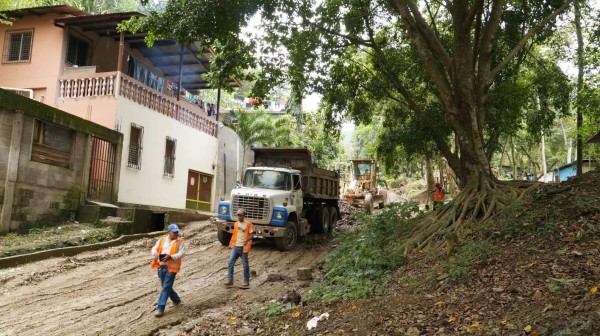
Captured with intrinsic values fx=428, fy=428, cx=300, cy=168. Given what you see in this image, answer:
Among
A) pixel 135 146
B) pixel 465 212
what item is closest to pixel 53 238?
pixel 135 146

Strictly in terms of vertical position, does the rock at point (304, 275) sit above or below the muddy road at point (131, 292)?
above

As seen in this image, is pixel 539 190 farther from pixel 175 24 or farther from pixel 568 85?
pixel 175 24

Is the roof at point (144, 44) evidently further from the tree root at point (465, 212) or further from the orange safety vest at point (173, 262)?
the tree root at point (465, 212)

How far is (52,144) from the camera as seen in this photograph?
13.1m

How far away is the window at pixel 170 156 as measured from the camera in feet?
62.8

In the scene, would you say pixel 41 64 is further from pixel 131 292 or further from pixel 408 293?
pixel 408 293

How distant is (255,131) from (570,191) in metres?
18.8

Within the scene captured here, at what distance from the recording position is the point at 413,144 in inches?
643

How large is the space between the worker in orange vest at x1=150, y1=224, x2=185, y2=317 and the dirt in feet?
0.82

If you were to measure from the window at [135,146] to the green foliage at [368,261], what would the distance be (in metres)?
9.43

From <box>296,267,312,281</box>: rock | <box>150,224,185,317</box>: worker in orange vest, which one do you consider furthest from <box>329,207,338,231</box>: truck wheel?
<box>150,224,185,317</box>: worker in orange vest

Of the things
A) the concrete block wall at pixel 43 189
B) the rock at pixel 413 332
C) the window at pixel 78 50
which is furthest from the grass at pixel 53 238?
the rock at pixel 413 332

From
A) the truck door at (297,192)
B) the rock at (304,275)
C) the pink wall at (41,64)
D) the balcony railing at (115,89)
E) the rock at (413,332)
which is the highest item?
the pink wall at (41,64)

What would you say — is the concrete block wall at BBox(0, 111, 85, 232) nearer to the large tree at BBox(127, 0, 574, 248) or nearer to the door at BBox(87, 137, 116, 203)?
the door at BBox(87, 137, 116, 203)
